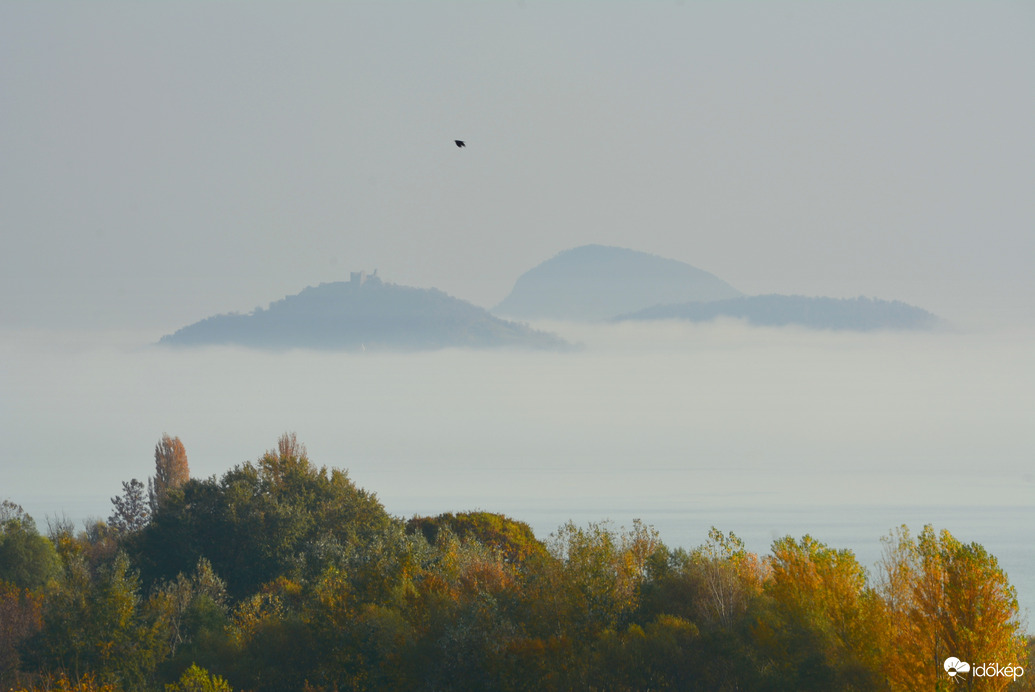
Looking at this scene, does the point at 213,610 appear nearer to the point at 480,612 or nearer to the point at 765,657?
the point at 480,612

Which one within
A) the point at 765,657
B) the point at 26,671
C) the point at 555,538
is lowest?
the point at 26,671

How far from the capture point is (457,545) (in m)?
60.2

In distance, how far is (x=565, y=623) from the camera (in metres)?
44.8

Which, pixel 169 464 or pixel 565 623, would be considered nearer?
pixel 565 623

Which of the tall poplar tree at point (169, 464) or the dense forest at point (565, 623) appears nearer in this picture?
the dense forest at point (565, 623)

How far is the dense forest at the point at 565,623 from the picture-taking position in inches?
1416

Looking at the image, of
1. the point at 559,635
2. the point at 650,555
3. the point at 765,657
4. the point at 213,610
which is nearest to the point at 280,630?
the point at 213,610

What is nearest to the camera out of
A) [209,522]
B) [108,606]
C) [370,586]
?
[108,606]

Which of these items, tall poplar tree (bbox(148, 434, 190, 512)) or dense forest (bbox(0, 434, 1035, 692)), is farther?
tall poplar tree (bbox(148, 434, 190, 512))

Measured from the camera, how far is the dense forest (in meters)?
36.0

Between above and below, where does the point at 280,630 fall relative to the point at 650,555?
below

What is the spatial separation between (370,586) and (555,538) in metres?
10.0

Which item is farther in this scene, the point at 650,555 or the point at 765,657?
the point at 650,555

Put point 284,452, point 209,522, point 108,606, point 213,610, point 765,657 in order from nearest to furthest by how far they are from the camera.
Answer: point 765,657
point 108,606
point 213,610
point 209,522
point 284,452
